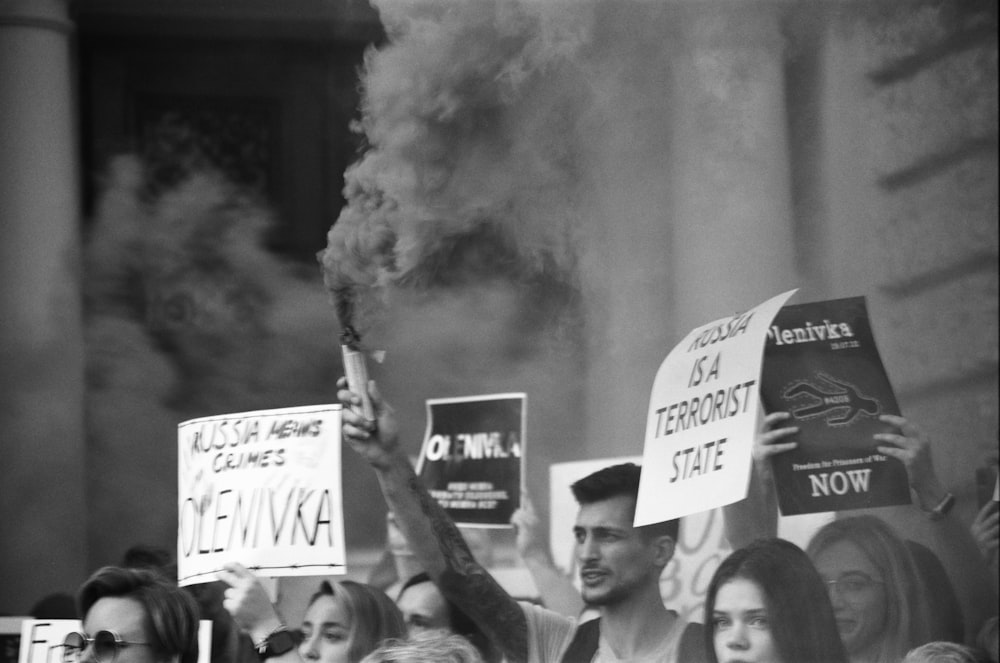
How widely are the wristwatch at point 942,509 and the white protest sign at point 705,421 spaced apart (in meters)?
0.68

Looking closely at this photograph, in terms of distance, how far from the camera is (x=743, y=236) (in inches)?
203

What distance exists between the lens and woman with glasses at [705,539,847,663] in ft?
14.0

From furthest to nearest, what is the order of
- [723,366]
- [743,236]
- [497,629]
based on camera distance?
[743,236] < [497,629] < [723,366]

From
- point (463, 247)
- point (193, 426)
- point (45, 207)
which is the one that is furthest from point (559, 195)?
point (45, 207)

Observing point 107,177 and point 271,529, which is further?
point 107,177

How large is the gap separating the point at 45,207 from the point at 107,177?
238 mm

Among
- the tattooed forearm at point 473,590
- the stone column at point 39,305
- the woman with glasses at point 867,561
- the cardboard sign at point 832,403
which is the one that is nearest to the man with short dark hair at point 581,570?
the tattooed forearm at point 473,590

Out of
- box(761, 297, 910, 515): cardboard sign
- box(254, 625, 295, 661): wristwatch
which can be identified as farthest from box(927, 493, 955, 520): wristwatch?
box(254, 625, 295, 661): wristwatch

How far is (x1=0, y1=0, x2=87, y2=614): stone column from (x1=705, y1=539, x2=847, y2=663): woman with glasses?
226cm

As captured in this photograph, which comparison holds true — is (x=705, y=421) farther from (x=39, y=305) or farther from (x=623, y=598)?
(x=39, y=305)

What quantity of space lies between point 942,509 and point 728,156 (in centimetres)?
140

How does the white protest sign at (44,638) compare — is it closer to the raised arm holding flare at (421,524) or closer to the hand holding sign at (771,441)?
the raised arm holding flare at (421,524)

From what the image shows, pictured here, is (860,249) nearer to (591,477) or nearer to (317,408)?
(591,477)

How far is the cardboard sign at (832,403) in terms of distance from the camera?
448 centimetres
